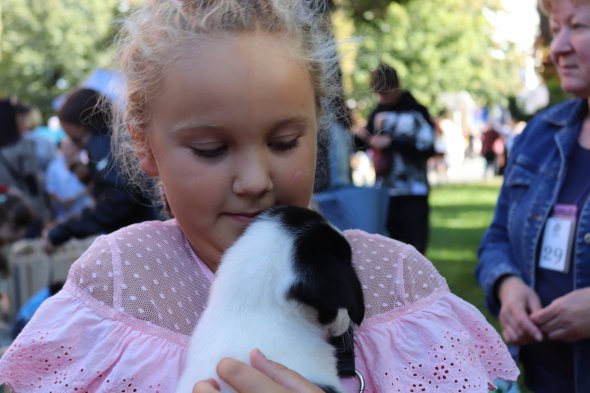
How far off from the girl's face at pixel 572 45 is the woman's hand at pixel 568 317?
32.8 inches

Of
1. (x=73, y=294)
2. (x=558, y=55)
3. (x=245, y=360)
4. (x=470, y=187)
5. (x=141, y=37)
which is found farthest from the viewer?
(x=470, y=187)

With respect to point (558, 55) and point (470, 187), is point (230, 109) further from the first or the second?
point (470, 187)

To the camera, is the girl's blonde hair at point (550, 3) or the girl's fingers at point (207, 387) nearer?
the girl's fingers at point (207, 387)

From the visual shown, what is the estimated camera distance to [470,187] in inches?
857

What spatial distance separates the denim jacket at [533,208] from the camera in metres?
2.67

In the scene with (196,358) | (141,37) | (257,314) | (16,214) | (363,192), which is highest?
(141,37)

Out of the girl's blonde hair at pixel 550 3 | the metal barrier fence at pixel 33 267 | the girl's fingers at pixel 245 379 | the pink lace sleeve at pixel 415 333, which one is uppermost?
the girl's blonde hair at pixel 550 3

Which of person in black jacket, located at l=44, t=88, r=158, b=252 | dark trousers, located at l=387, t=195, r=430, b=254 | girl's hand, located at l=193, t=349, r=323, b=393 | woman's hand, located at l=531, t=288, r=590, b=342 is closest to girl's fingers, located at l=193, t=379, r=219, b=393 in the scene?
girl's hand, located at l=193, t=349, r=323, b=393

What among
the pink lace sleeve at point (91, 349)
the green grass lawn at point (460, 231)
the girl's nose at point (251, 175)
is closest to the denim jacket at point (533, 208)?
the girl's nose at point (251, 175)

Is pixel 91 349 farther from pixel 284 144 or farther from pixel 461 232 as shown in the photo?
pixel 461 232

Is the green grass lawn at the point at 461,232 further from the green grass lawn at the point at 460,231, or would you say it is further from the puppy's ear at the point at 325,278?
the puppy's ear at the point at 325,278

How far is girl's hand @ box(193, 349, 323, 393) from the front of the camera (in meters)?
1.33

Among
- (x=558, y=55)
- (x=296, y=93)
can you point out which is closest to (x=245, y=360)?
(x=296, y=93)

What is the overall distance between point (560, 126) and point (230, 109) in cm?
193
